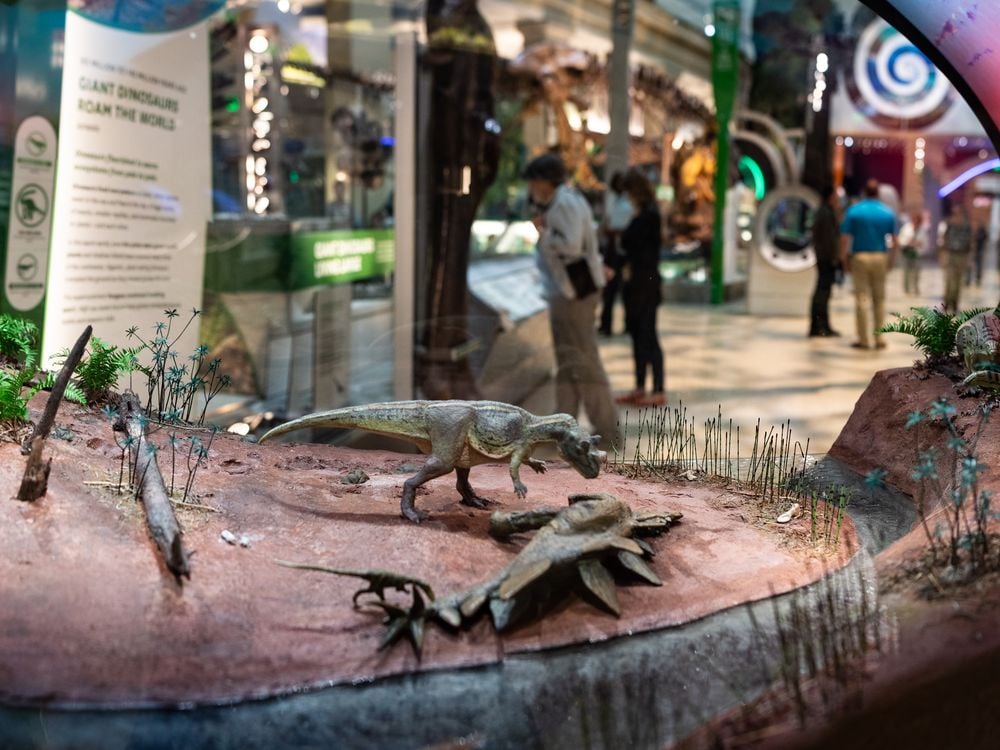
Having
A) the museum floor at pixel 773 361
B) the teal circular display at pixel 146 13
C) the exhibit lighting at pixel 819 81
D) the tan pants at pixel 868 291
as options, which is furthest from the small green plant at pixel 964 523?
the exhibit lighting at pixel 819 81

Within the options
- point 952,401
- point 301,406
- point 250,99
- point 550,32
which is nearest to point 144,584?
point 952,401

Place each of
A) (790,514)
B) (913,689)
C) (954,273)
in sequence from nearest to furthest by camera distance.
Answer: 1. (913,689)
2. (790,514)
3. (954,273)

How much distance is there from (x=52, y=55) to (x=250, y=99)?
2253mm

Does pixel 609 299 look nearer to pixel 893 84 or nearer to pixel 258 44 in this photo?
pixel 893 84

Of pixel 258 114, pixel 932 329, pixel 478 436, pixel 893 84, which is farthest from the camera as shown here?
pixel 258 114

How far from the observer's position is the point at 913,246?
19.7 feet

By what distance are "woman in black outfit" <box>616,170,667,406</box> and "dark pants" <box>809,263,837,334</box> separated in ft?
3.36

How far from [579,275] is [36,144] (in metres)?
2.70

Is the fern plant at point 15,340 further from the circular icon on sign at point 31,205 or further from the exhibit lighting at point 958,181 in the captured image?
the exhibit lighting at point 958,181

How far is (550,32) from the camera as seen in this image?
24.0 ft

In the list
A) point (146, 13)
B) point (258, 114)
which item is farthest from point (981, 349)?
point (258, 114)

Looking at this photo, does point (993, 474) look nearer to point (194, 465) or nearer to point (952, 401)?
point (952, 401)

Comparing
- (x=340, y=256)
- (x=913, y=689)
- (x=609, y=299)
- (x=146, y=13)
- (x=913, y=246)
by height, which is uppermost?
(x=146, y=13)

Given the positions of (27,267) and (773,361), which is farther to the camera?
(773,361)
